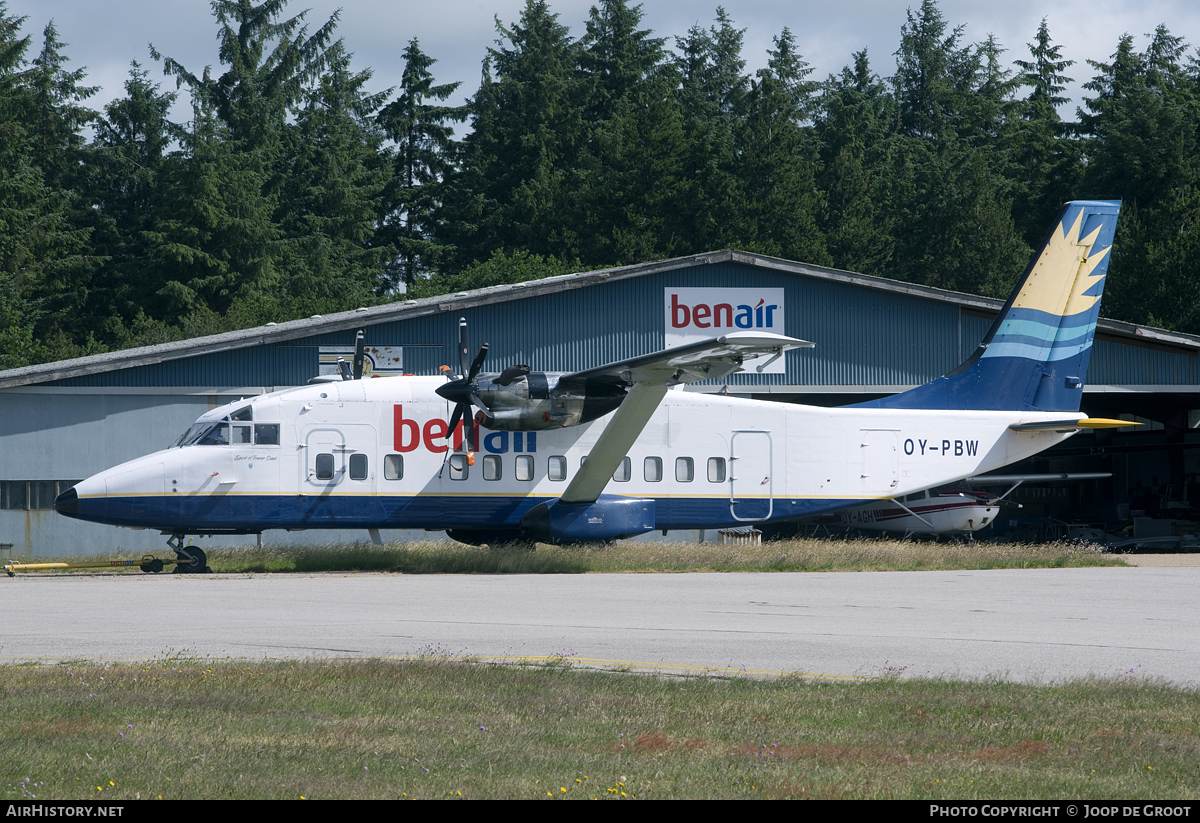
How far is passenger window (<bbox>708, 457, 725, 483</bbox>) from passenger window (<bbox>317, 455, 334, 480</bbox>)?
24.9ft

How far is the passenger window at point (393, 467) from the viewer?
2297 centimetres

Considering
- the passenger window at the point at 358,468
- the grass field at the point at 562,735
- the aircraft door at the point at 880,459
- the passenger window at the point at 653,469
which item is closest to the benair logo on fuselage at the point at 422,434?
the passenger window at the point at 358,468

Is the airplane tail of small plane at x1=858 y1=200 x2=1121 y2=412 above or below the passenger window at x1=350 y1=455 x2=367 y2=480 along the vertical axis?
above

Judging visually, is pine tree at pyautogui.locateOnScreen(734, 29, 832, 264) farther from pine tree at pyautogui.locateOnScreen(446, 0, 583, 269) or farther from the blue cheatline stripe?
the blue cheatline stripe

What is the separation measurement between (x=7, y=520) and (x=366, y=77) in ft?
159

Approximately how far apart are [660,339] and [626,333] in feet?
2.92

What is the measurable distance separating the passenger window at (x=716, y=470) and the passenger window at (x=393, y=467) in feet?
20.6

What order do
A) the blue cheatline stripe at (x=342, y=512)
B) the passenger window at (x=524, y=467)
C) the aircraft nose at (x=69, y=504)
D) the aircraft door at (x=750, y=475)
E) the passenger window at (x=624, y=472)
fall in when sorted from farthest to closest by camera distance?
the aircraft door at (x=750, y=475) → the passenger window at (x=624, y=472) → the passenger window at (x=524, y=467) → the blue cheatline stripe at (x=342, y=512) → the aircraft nose at (x=69, y=504)

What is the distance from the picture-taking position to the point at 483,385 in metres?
22.2

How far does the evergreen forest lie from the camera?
A: 5541 centimetres

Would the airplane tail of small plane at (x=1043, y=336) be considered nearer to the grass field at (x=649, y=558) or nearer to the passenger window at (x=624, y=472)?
the grass field at (x=649, y=558)

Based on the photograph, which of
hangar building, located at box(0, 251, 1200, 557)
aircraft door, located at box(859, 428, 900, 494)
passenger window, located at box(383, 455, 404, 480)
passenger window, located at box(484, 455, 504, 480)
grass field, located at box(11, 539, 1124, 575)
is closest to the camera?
passenger window, located at box(383, 455, 404, 480)

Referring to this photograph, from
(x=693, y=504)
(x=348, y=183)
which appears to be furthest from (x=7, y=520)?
(x=348, y=183)

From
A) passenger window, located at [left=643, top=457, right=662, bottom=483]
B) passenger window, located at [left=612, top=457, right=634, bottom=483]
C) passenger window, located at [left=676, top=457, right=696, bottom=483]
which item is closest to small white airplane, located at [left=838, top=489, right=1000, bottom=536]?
passenger window, located at [left=676, top=457, right=696, bottom=483]
